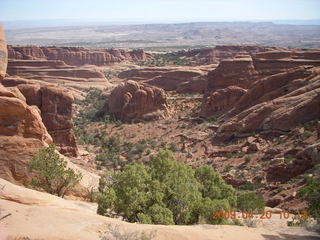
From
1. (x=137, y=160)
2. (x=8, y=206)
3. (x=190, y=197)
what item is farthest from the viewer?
(x=137, y=160)

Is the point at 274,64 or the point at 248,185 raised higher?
the point at 274,64

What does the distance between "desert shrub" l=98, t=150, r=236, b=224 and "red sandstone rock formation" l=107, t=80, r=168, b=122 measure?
31.8 meters

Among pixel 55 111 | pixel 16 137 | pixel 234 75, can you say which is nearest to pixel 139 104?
pixel 234 75

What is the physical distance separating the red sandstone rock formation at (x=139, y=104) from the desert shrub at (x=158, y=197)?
31755 mm

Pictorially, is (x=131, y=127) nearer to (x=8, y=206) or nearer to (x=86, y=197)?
(x=86, y=197)

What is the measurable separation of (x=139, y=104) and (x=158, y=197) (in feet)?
113

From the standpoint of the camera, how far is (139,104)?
46.6 m

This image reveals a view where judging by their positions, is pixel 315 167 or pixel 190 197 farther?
pixel 315 167

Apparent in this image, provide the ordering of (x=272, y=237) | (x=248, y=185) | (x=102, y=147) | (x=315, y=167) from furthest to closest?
(x=102, y=147)
(x=248, y=185)
(x=315, y=167)
(x=272, y=237)

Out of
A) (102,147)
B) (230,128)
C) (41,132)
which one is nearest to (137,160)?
(102,147)

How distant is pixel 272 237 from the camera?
1070 centimetres

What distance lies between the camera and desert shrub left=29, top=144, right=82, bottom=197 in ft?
49.0

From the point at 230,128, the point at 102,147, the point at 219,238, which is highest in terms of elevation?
the point at 219,238

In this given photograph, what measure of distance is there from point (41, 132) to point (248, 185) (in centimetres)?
1281
